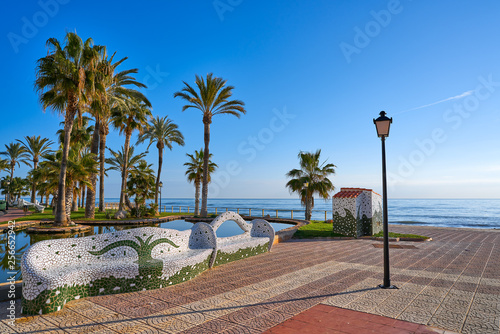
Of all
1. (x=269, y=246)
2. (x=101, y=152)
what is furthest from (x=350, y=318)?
→ (x=101, y=152)

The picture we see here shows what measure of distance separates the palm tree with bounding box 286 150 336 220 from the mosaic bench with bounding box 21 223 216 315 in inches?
655

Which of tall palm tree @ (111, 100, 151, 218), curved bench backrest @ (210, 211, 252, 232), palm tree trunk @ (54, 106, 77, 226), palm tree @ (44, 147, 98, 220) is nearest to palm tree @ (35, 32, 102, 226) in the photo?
palm tree trunk @ (54, 106, 77, 226)

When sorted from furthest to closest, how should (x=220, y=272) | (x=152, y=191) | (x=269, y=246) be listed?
(x=152, y=191), (x=269, y=246), (x=220, y=272)

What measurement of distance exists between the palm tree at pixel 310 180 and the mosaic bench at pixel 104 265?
16633mm

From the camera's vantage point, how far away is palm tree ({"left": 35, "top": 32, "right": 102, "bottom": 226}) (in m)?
15.6

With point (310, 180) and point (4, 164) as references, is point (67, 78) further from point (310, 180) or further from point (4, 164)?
point (4, 164)

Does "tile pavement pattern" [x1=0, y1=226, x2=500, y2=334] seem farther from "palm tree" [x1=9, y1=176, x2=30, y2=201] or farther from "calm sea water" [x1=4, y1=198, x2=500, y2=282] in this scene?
"palm tree" [x1=9, y1=176, x2=30, y2=201]

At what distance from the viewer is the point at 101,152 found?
25.5 m

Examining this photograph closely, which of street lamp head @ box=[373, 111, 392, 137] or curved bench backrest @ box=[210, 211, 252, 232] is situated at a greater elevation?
street lamp head @ box=[373, 111, 392, 137]

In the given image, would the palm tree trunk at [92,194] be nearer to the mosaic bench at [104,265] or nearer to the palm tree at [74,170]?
the palm tree at [74,170]

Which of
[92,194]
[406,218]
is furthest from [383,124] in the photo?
[406,218]

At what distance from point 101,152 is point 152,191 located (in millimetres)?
10664

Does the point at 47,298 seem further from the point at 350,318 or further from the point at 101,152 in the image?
the point at 101,152

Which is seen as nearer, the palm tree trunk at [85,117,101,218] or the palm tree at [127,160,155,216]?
the palm tree trunk at [85,117,101,218]
